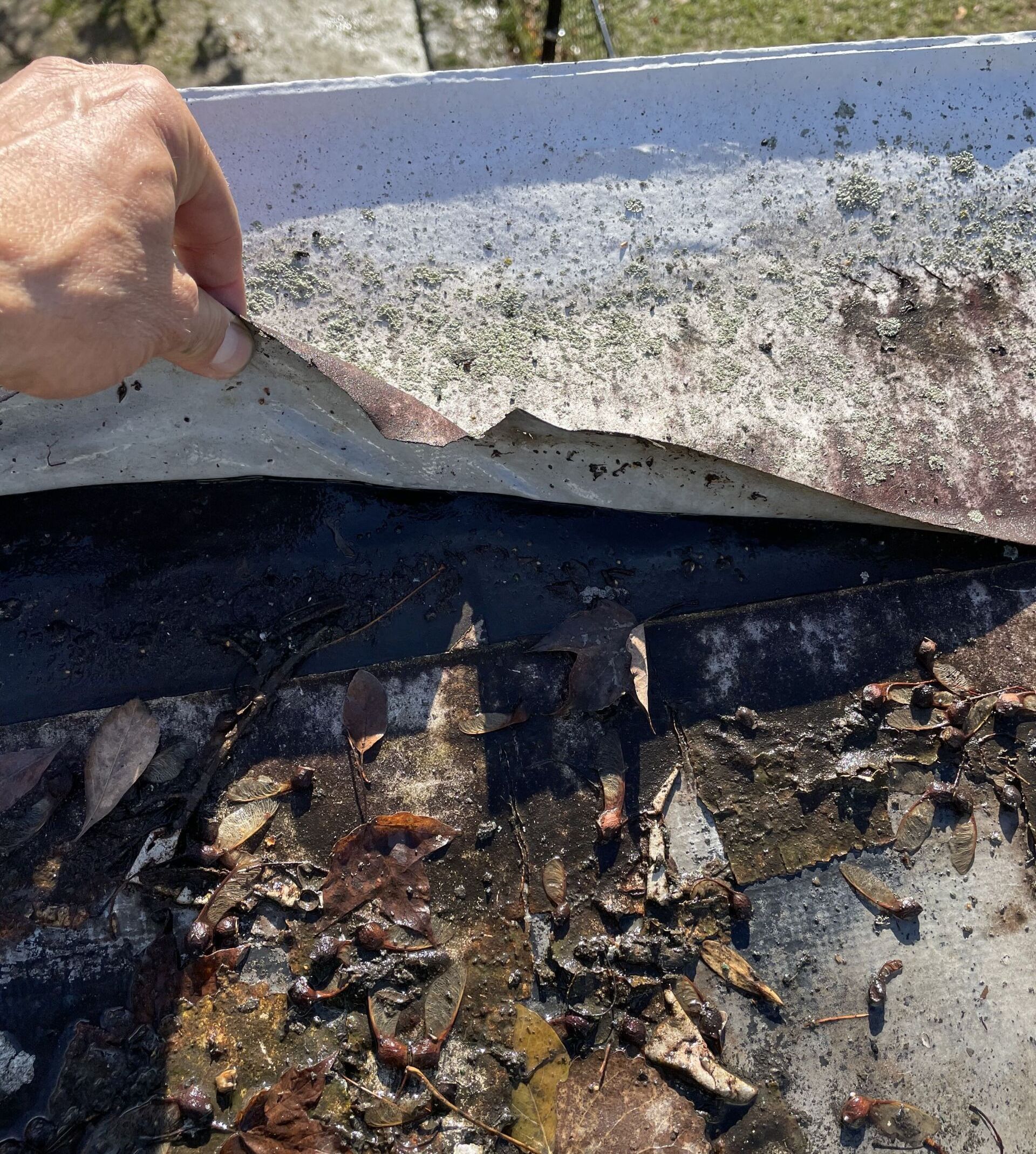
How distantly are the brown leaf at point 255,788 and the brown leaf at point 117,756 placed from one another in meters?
0.24

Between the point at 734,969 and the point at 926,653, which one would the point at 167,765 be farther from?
the point at 926,653

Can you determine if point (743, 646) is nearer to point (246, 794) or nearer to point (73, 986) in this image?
point (246, 794)

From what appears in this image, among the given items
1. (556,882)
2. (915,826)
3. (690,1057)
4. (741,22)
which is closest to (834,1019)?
(690,1057)

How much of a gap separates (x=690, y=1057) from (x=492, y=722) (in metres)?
0.99

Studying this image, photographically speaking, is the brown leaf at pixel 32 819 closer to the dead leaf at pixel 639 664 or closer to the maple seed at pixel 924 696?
the dead leaf at pixel 639 664

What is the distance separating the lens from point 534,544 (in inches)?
91.3

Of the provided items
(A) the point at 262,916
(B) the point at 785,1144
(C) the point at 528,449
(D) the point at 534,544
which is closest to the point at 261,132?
(C) the point at 528,449

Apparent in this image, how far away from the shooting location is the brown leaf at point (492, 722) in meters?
2.14

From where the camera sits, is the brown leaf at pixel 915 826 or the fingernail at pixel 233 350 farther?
the brown leaf at pixel 915 826

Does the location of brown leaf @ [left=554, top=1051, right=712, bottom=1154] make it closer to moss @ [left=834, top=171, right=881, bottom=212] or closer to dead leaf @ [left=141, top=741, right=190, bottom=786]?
dead leaf @ [left=141, top=741, right=190, bottom=786]

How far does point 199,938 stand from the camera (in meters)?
1.94

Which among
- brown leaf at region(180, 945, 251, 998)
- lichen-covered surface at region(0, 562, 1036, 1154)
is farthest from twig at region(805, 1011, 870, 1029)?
brown leaf at region(180, 945, 251, 998)

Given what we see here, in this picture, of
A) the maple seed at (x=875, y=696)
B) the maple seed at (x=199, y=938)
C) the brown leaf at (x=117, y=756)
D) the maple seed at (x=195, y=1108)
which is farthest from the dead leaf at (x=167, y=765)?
the maple seed at (x=875, y=696)

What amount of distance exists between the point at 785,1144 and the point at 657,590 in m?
1.48
